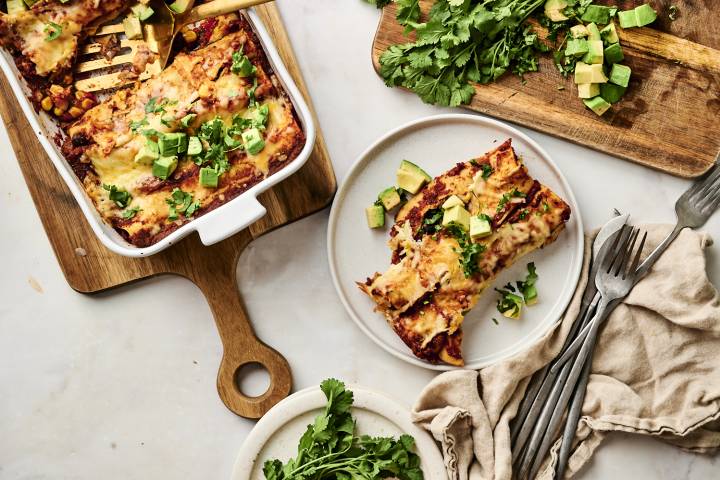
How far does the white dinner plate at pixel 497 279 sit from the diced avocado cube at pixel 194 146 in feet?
2.25

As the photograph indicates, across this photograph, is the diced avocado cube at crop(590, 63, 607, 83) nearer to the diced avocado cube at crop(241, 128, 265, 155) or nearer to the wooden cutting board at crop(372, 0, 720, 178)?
the wooden cutting board at crop(372, 0, 720, 178)

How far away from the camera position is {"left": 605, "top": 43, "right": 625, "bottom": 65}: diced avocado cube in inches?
117

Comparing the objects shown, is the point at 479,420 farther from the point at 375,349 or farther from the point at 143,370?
the point at 143,370

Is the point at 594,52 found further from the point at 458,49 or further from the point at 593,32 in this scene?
the point at 458,49

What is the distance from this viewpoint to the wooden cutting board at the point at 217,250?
3006 mm

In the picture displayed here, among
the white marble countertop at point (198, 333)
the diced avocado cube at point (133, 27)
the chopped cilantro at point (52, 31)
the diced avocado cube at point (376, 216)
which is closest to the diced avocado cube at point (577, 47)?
the white marble countertop at point (198, 333)

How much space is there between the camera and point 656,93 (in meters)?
3.05

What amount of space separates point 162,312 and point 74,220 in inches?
24.0

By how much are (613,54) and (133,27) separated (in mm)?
2193

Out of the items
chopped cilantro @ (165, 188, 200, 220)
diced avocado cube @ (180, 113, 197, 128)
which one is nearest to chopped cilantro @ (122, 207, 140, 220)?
chopped cilantro @ (165, 188, 200, 220)

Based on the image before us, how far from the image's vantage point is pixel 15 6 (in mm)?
2781

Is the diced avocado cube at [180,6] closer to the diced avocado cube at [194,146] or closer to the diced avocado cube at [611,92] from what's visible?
the diced avocado cube at [194,146]

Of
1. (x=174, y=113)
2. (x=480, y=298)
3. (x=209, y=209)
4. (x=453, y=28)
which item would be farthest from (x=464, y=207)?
(x=174, y=113)

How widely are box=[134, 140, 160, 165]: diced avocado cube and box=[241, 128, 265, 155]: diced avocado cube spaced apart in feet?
1.25
